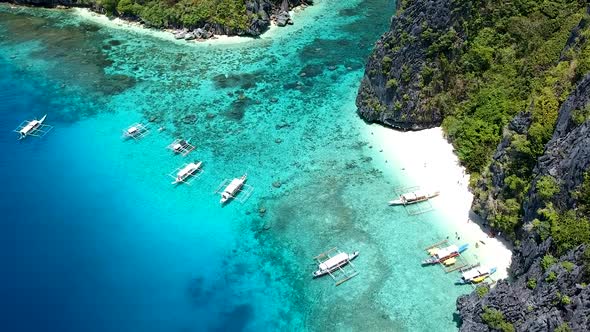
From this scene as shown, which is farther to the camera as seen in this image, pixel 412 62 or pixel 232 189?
pixel 412 62

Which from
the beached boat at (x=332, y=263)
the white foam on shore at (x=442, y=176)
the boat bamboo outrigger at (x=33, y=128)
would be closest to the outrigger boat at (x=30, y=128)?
the boat bamboo outrigger at (x=33, y=128)

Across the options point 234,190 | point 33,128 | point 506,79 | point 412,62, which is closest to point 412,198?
point 506,79

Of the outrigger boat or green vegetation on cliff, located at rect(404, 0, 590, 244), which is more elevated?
green vegetation on cliff, located at rect(404, 0, 590, 244)

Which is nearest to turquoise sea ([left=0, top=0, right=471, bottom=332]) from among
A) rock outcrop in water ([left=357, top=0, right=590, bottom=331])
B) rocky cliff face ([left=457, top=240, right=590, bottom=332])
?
rocky cliff face ([left=457, top=240, right=590, bottom=332])

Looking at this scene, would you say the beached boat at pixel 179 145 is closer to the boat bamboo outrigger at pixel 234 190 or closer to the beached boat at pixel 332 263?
the boat bamboo outrigger at pixel 234 190

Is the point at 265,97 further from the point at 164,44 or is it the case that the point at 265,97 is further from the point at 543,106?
the point at 543,106

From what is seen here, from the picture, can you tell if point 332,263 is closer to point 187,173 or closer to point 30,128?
point 187,173

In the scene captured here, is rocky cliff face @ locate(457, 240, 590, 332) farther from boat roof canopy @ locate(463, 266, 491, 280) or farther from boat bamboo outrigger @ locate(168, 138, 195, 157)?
boat bamboo outrigger @ locate(168, 138, 195, 157)
